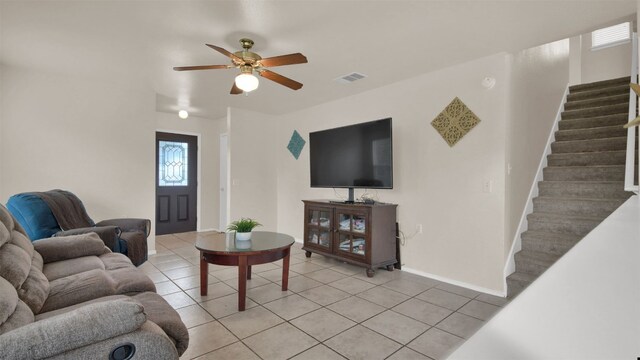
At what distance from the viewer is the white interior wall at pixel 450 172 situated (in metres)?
2.86

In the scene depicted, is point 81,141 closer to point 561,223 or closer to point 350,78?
point 350,78

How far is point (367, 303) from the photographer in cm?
263

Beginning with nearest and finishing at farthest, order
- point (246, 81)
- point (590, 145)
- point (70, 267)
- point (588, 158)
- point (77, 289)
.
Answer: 1. point (77, 289)
2. point (70, 267)
3. point (246, 81)
4. point (588, 158)
5. point (590, 145)

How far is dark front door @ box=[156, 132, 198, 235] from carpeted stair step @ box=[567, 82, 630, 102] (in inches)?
257

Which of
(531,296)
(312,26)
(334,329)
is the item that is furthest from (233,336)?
(312,26)

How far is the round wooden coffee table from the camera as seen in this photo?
2453 mm

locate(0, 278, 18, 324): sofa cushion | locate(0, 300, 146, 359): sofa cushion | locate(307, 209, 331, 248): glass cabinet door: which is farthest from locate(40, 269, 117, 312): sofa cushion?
locate(307, 209, 331, 248): glass cabinet door

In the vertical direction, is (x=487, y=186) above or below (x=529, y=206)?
above

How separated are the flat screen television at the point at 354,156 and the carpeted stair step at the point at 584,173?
197 cm

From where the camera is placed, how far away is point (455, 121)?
314 centimetres

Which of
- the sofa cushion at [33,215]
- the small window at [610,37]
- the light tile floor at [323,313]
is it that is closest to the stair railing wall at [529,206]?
the light tile floor at [323,313]

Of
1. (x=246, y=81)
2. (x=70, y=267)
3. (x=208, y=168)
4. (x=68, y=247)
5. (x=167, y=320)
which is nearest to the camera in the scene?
(x=167, y=320)

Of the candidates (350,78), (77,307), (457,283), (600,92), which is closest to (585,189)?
(457,283)

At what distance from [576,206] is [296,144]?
380 cm
